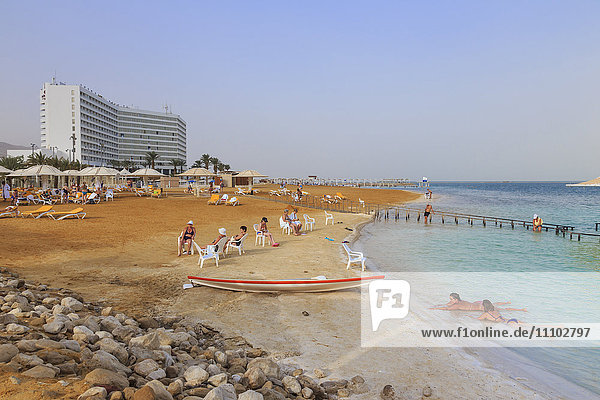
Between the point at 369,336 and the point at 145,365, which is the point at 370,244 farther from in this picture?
the point at 145,365

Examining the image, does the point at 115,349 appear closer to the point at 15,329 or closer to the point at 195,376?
the point at 195,376

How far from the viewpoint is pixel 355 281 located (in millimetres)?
8180

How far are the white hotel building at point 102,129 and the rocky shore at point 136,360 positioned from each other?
98.2 m

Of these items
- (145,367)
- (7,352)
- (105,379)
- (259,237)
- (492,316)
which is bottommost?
(492,316)

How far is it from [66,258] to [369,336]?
947 centimetres

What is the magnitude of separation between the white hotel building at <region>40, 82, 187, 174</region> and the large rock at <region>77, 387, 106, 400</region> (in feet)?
331

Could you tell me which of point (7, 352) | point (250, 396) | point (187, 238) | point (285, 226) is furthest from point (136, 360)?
point (285, 226)

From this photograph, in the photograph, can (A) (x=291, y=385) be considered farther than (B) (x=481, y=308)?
No

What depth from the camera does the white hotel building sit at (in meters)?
91.1

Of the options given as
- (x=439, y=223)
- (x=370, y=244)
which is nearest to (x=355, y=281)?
(x=370, y=244)

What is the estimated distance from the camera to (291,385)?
4188mm

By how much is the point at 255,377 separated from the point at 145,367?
1.21 metres

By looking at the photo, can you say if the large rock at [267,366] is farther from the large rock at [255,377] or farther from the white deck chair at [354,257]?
the white deck chair at [354,257]

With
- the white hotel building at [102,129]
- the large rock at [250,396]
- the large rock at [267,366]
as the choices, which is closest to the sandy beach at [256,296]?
the large rock at [267,366]
